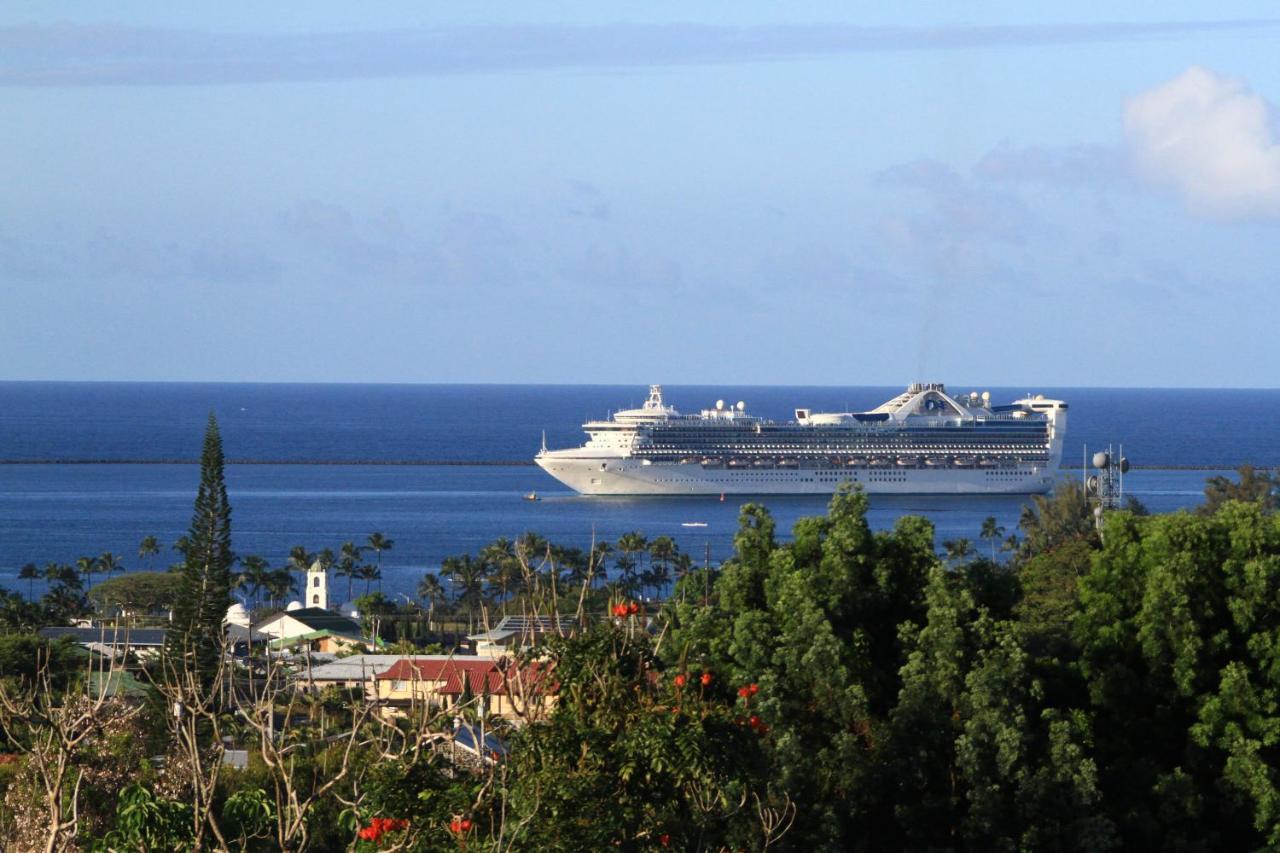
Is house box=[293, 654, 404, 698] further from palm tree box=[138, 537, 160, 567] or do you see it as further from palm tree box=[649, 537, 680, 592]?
palm tree box=[138, 537, 160, 567]

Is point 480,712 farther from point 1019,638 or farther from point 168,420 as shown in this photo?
point 168,420

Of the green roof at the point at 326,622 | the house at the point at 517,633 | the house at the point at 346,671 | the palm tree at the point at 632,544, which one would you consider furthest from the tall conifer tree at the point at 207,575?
the palm tree at the point at 632,544

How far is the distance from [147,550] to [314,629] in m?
24.6

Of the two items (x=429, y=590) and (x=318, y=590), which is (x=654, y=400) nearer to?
(x=429, y=590)

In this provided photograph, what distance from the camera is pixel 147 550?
67.2 meters

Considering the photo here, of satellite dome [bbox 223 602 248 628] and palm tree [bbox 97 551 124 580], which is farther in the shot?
palm tree [bbox 97 551 124 580]

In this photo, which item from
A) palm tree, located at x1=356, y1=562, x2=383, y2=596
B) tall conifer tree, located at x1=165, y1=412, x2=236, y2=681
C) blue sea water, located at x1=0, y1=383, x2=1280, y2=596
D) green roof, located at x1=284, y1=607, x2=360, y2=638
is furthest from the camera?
blue sea water, located at x1=0, y1=383, x2=1280, y2=596

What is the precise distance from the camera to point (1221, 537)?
18.0 metres

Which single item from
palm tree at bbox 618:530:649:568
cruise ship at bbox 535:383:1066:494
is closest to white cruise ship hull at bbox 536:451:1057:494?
cruise ship at bbox 535:383:1066:494

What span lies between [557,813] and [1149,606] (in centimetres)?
817

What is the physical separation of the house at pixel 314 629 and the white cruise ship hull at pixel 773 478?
198ft

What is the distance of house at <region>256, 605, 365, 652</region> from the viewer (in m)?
42.9

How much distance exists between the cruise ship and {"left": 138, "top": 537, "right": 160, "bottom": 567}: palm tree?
38.2 metres

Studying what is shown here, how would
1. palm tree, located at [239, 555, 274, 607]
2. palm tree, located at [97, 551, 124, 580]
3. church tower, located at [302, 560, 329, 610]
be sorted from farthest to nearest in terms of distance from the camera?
palm tree, located at [97, 551, 124, 580]
palm tree, located at [239, 555, 274, 607]
church tower, located at [302, 560, 329, 610]
